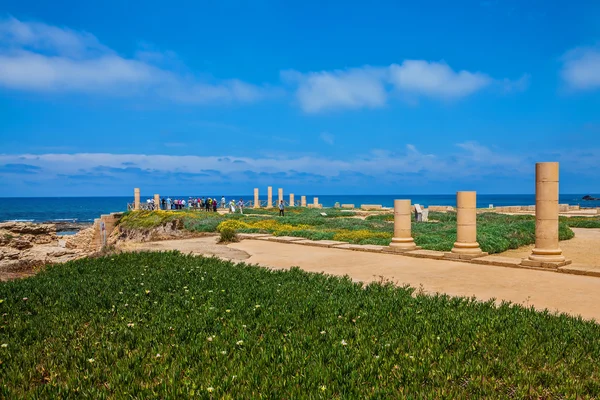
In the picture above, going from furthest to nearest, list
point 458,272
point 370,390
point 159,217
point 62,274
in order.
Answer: point 159,217
point 458,272
point 62,274
point 370,390

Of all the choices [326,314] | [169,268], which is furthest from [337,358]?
[169,268]

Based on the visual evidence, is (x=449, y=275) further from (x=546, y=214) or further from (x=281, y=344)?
(x=281, y=344)

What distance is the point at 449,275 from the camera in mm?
10664

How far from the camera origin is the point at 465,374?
464 cm

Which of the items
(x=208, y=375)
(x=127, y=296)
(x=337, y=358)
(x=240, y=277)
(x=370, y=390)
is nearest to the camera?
(x=370, y=390)

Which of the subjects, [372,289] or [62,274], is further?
[62,274]

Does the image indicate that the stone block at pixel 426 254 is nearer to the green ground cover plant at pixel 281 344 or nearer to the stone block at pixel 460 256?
the stone block at pixel 460 256

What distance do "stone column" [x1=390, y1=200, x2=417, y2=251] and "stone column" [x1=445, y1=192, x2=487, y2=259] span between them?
1.52m

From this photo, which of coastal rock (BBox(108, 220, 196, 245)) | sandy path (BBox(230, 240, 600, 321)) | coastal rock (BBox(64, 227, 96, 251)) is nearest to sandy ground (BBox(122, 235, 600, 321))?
sandy path (BBox(230, 240, 600, 321))

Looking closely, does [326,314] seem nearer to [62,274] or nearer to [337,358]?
[337,358]

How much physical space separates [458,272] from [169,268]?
655 cm

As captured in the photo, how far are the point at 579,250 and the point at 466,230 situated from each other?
4954mm

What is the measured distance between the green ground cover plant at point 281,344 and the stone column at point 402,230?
6.27 metres

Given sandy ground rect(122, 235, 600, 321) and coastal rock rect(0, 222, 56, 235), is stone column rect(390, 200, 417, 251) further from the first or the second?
coastal rock rect(0, 222, 56, 235)
